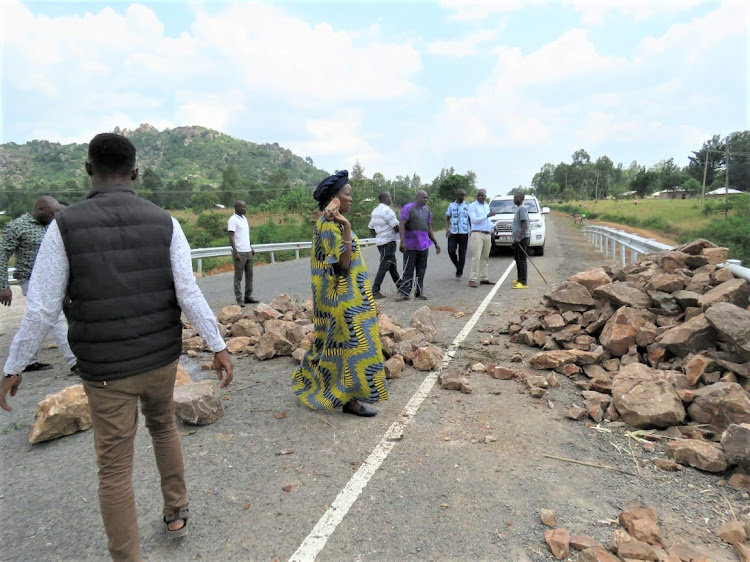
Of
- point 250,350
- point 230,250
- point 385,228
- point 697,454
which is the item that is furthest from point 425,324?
point 230,250

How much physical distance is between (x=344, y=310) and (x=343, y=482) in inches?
51.8

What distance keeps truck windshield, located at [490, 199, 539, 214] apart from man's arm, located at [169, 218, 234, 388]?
14.1m

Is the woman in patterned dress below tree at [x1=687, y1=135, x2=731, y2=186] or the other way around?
below

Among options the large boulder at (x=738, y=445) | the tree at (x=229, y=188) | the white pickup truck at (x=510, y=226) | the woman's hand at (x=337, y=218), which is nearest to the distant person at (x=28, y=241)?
the woman's hand at (x=337, y=218)

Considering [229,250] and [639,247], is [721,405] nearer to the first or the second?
[639,247]

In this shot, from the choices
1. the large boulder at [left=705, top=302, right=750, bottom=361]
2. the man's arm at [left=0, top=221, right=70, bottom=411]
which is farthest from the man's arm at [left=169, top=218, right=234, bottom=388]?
the large boulder at [left=705, top=302, right=750, bottom=361]

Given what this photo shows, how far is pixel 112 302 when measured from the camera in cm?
216

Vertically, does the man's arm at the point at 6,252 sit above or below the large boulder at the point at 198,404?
above

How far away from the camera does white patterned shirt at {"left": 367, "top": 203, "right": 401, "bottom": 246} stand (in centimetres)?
849

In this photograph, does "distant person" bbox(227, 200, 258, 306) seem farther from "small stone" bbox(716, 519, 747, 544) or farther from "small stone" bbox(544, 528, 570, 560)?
"small stone" bbox(716, 519, 747, 544)

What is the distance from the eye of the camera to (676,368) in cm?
444

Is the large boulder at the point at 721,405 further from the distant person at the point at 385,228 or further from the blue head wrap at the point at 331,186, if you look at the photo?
the distant person at the point at 385,228

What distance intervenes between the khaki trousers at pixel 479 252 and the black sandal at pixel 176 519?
8.11 meters

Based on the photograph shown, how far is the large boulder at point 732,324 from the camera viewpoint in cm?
408
